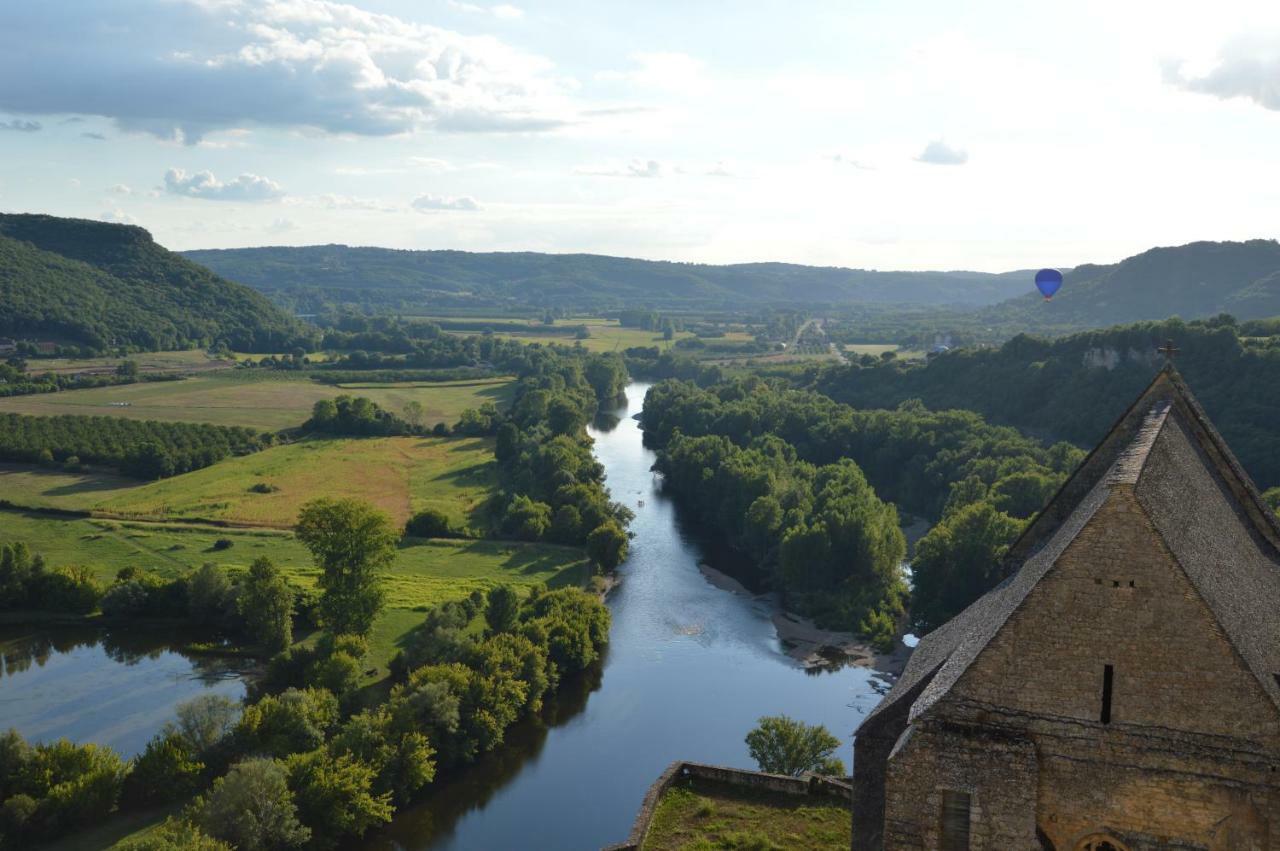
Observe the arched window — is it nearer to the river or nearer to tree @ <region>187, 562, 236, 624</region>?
the river

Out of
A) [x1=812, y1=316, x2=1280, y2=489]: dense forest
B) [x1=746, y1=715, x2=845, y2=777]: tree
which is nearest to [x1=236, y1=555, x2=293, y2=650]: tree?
[x1=746, y1=715, x2=845, y2=777]: tree

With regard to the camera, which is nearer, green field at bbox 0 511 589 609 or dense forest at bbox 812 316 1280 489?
green field at bbox 0 511 589 609

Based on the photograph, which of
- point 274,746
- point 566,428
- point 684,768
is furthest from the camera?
point 566,428

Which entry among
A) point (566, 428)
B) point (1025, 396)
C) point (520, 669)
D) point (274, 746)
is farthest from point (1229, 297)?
point (274, 746)

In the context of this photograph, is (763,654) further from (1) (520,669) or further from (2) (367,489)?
(2) (367,489)

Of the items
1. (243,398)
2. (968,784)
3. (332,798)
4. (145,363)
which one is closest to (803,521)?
(332,798)
